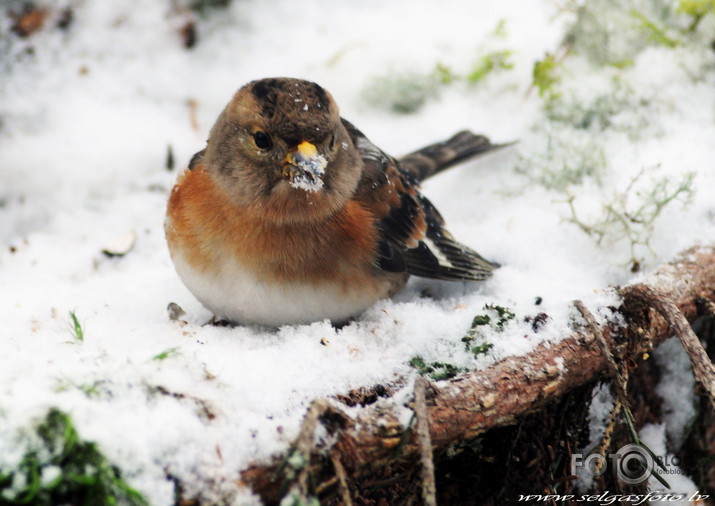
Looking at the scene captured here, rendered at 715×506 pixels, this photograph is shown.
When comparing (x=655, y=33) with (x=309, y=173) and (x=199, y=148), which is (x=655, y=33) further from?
(x=199, y=148)

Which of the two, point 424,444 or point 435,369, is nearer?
point 424,444

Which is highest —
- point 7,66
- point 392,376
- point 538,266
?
point 7,66

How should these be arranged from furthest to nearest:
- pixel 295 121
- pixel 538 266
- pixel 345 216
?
pixel 538 266
pixel 345 216
pixel 295 121

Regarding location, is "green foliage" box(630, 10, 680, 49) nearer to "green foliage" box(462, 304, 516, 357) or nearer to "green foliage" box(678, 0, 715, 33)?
"green foliage" box(678, 0, 715, 33)

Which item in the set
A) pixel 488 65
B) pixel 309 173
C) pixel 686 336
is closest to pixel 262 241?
pixel 309 173

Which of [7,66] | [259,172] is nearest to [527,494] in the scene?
[259,172]

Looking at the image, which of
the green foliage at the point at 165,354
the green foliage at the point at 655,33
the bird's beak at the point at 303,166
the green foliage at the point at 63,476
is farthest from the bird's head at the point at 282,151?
the green foliage at the point at 655,33

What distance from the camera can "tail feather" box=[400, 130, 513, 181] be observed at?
4.06 metres

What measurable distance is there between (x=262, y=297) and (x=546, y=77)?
96.4 inches

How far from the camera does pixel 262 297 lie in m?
2.70

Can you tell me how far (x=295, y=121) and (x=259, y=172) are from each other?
26cm

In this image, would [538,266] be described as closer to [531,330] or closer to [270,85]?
[531,330]

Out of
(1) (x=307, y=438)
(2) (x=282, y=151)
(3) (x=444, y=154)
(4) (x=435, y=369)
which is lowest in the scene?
(1) (x=307, y=438)

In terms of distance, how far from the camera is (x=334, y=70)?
4895 mm
